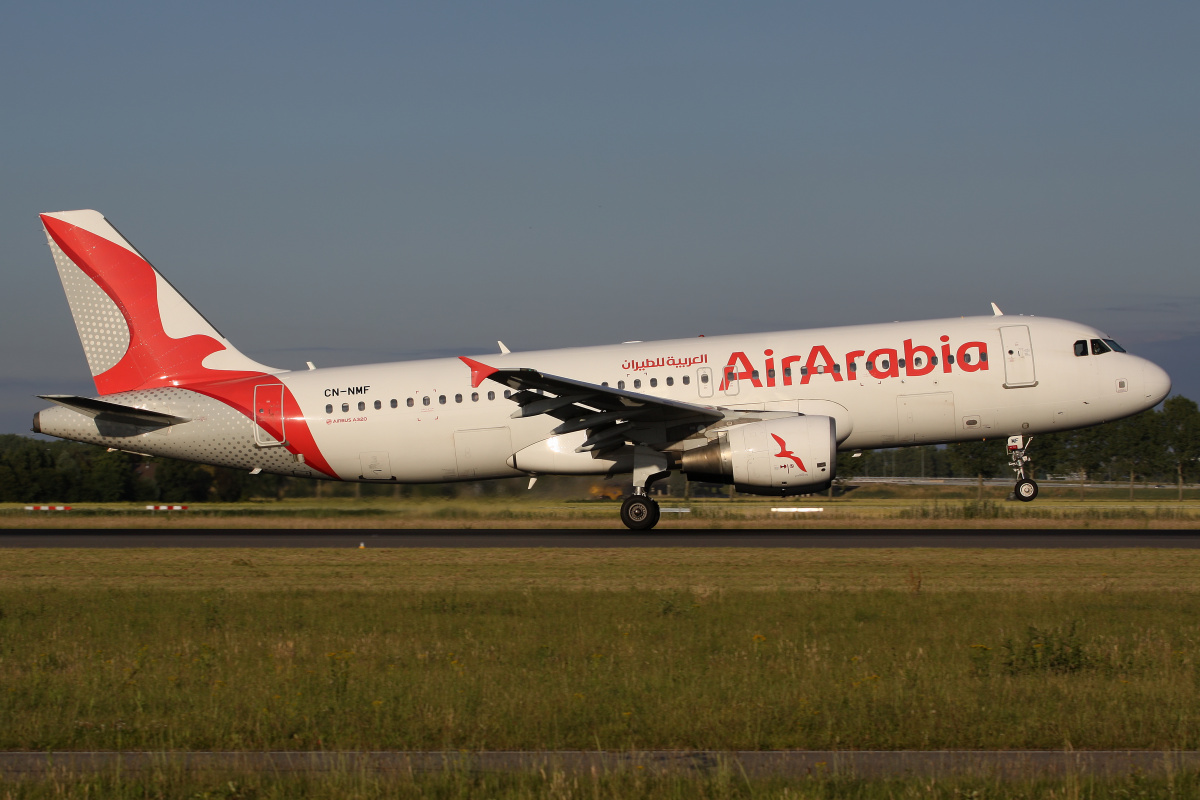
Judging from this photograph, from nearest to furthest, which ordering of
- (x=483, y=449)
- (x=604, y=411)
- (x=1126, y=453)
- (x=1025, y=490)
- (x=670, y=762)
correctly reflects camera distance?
1. (x=670, y=762)
2. (x=604, y=411)
3. (x=1025, y=490)
4. (x=483, y=449)
5. (x=1126, y=453)

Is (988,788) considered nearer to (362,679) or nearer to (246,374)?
(362,679)

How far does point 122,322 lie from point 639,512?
14.1 meters

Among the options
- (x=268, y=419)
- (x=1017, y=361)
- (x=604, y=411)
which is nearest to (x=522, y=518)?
(x=268, y=419)

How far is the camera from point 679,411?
23266 millimetres

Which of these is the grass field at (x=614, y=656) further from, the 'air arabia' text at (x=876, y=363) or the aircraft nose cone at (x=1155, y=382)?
the aircraft nose cone at (x=1155, y=382)

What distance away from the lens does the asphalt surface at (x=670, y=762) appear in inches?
260

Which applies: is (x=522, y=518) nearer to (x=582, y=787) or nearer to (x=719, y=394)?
(x=719, y=394)

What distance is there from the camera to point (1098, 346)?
24.5m

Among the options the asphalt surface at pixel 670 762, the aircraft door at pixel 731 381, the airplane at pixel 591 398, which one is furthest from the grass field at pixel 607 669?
the aircraft door at pixel 731 381

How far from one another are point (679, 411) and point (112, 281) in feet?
49.7

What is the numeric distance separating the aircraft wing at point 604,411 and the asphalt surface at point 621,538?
2243 millimetres

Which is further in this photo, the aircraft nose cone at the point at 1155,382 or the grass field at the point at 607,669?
the aircraft nose cone at the point at 1155,382

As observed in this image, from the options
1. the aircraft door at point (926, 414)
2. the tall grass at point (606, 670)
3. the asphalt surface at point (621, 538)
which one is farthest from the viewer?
the aircraft door at point (926, 414)

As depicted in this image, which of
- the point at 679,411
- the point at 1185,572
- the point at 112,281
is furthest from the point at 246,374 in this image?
the point at 1185,572
